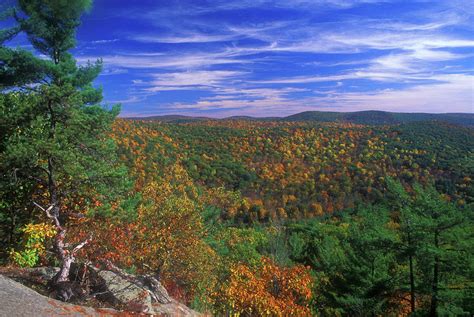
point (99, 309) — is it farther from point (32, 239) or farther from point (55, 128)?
point (55, 128)

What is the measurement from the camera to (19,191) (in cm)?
1198

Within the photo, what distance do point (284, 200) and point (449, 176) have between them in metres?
37.0

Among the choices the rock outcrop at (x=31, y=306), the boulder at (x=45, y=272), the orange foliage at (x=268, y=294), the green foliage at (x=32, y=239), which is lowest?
the orange foliage at (x=268, y=294)

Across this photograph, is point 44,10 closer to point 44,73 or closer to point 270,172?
point 44,73

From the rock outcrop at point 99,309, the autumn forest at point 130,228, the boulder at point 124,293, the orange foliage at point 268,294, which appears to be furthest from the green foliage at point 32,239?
the orange foliage at point 268,294

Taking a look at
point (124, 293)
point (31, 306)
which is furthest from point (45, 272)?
point (31, 306)

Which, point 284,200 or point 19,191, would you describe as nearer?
point 19,191

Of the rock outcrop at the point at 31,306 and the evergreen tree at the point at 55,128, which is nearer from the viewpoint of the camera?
the rock outcrop at the point at 31,306

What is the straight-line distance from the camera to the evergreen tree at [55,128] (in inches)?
401

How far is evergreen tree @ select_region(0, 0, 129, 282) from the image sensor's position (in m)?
10.2

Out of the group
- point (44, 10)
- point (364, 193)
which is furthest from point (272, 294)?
point (364, 193)

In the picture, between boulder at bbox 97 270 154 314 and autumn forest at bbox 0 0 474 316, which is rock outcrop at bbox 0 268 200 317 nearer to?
boulder at bbox 97 270 154 314

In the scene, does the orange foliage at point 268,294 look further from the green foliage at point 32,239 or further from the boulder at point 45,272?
the green foliage at point 32,239

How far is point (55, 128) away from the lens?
10773 millimetres
